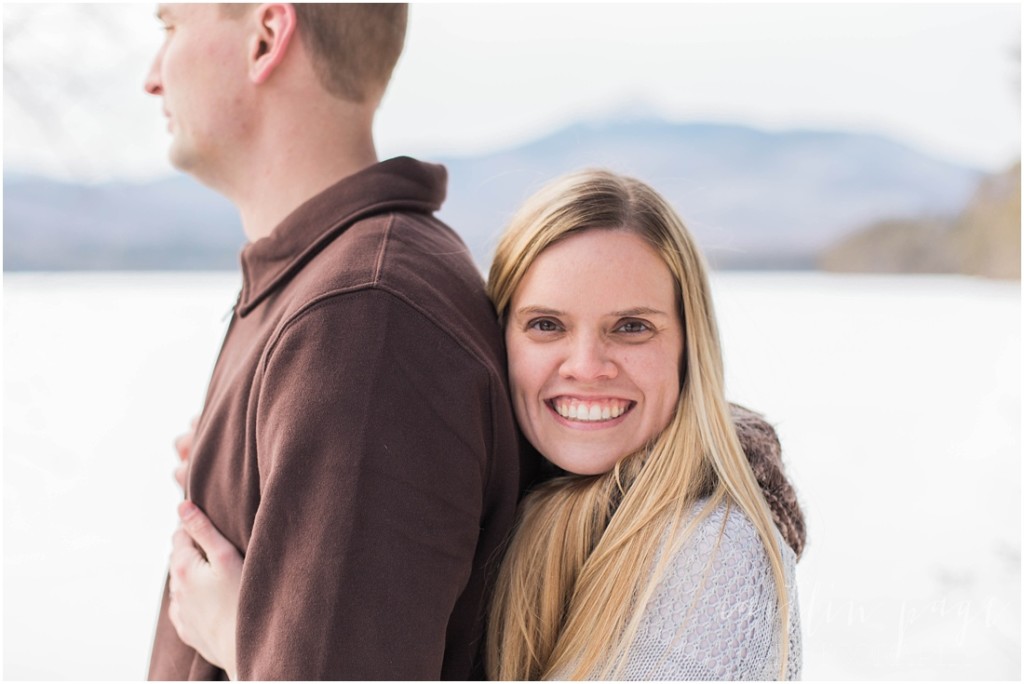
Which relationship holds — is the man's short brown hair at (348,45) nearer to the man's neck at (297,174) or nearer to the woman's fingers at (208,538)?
the man's neck at (297,174)

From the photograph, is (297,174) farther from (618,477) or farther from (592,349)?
(618,477)

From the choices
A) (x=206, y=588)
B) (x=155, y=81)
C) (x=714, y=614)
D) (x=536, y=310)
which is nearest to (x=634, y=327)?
(x=536, y=310)

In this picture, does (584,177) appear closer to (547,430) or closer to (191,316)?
(547,430)

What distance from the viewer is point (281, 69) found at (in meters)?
1.43

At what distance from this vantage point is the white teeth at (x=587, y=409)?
4.20ft

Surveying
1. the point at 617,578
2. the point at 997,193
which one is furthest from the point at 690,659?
the point at 997,193

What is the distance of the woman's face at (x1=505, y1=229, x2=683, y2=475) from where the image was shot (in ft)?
4.16

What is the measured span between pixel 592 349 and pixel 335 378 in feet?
1.24

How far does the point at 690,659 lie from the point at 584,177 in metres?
0.69

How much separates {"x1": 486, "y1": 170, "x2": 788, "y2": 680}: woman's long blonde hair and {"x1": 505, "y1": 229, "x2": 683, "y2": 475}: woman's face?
27 mm

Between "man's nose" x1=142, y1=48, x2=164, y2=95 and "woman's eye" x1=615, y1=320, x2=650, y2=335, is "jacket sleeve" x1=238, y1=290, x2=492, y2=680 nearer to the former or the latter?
"woman's eye" x1=615, y1=320, x2=650, y2=335

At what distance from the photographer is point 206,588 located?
122 centimetres

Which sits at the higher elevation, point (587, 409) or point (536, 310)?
point (536, 310)

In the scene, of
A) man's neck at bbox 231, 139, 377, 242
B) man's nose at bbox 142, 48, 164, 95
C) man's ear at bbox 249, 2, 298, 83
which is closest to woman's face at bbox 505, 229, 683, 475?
man's neck at bbox 231, 139, 377, 242
